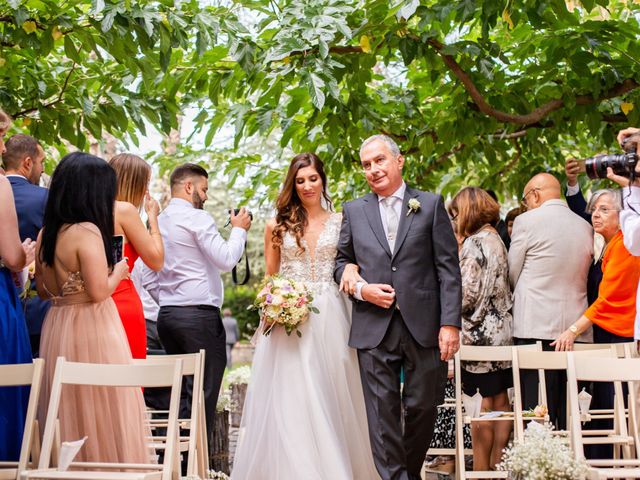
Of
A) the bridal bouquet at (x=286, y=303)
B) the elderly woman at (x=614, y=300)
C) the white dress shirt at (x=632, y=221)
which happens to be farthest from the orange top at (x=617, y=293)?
the bridal bouquet at (x=286, y=303)

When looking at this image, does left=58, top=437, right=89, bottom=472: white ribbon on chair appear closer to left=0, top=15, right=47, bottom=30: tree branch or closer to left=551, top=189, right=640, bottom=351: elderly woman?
left=0, top=15, right=47, bottom=30: tree branch

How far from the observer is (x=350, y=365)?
5.66m

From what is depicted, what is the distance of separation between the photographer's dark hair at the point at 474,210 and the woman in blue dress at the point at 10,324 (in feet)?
10.9

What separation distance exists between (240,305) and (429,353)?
25866 mm

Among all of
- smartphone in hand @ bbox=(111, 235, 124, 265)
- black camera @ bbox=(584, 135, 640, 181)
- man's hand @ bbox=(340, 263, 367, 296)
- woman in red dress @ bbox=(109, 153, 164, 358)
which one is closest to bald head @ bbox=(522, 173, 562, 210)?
black camera @ bbox=(584, 135, 640, 181)

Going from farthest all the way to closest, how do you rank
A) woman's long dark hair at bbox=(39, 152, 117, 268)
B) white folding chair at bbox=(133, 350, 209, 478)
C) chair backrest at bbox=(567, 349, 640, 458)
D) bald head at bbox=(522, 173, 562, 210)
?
bald head at bbox=(522, 173, 562, 210), white folding chair at bbox=(133, 350, 209, 478), woman's long dark hair at bbox=(39, 152, 117, 268), chair backrest at bbox=(567, 349, 640, 458)

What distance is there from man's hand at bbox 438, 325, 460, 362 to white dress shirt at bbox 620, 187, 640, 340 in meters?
1.01

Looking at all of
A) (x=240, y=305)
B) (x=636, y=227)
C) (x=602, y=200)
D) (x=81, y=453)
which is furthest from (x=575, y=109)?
(x=240, y=305)

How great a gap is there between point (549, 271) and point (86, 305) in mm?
3382

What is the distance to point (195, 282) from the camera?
6277 millimetres

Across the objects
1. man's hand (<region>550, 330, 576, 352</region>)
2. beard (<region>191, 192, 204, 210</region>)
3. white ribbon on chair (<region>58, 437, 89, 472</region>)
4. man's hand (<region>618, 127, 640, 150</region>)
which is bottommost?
white ribbon on chair (<region>58, 437, 89, 472</region>)

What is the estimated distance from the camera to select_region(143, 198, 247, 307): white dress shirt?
625 centimetres

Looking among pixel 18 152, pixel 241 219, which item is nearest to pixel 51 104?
pixel 18 152

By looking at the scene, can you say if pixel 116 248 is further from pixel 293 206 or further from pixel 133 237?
pixel 293 206
